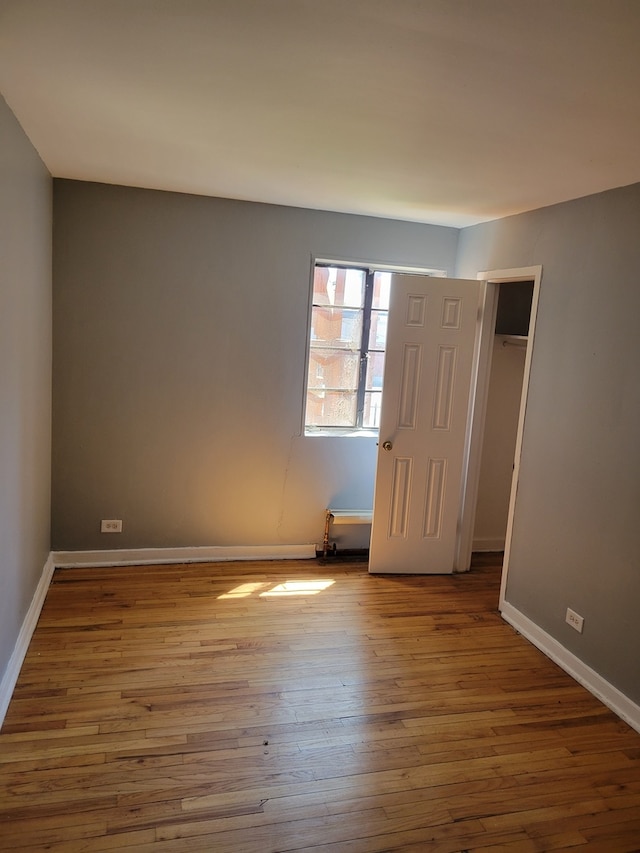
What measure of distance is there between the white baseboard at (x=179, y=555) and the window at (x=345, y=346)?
916 mm

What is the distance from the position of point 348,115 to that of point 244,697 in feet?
8.06

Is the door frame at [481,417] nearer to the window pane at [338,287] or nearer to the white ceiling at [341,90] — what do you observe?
the white ceiling at [341,90]

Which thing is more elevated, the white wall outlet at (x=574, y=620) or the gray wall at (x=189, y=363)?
the gray wall at (x=189, y=363)

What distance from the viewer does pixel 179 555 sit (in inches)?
162

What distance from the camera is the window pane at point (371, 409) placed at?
445 cm

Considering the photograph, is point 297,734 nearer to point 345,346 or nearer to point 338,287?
point 345,346

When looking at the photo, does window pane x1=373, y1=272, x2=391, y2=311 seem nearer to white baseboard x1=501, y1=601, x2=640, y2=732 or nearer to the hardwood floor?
the hardwood floor

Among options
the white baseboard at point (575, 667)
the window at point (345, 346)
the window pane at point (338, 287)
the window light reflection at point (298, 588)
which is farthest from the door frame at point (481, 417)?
the window light reflection at point (298, 588)

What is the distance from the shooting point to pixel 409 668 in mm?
2967

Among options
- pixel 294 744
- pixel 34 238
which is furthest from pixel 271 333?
pixel 294 744

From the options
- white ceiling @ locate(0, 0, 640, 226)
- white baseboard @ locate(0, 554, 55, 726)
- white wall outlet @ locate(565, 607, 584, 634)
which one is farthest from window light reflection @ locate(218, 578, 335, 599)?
white ceiling @ locate(0, 0, 640, 226)

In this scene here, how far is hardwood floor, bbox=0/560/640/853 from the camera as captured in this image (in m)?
1.97

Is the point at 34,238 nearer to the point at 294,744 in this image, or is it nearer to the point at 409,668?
the point at 294,744

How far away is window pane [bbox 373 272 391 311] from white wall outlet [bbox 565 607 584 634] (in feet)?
7.98
